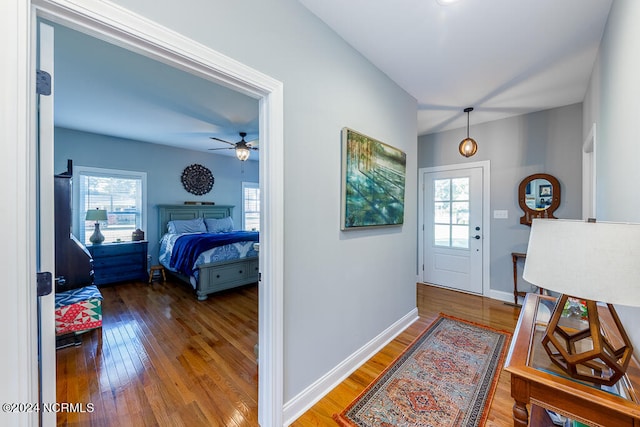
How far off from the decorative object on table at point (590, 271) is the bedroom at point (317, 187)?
736 mm

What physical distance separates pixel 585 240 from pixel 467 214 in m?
3.44

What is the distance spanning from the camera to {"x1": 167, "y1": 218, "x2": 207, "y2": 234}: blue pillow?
4820 mm

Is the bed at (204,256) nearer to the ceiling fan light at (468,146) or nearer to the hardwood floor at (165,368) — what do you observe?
the hardwood floor at (165,368)

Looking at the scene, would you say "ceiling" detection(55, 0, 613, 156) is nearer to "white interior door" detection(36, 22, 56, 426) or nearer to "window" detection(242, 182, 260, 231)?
"white interior door" detection(36, 22, 56, 426)

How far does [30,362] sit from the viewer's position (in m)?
0.82

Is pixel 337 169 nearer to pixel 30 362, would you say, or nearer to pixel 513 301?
pixel 30 362

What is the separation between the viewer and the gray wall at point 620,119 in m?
1.18

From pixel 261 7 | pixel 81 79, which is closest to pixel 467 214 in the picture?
pixel 261 7

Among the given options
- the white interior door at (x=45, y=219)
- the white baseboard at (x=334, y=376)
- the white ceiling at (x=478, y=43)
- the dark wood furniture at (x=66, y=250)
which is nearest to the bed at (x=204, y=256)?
the dark wood furniture at (x=66, y=250)

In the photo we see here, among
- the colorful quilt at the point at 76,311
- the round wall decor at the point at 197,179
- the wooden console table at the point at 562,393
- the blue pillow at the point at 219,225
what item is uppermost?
the round wall decor at the point at 197,179

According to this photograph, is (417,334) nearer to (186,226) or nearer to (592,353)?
(592,353)

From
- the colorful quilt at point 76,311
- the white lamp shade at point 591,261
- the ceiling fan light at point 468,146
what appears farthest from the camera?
the ceiling fan light at point 468,146

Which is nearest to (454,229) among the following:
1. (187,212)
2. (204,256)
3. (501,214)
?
(501,214)

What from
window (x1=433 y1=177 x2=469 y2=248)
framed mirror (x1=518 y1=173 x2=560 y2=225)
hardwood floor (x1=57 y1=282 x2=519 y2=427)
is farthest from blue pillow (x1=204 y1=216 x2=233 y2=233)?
framed mirror (x1=518 y1=173 x2=560 y2=225)
